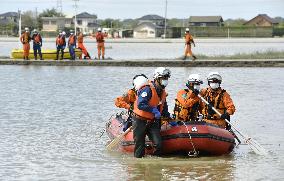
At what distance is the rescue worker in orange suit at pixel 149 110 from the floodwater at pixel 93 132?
17.9 inches

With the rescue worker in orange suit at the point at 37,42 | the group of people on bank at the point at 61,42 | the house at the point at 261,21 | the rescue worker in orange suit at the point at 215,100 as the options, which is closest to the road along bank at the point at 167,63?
the group of people on bank at the point at 61,42

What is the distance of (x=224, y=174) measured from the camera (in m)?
11.8

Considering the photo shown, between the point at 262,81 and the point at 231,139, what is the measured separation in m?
16.1

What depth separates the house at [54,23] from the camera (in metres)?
137

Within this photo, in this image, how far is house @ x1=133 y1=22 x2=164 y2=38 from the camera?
127 metres

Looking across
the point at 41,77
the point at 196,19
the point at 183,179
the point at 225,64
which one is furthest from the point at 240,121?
the point at 196,19

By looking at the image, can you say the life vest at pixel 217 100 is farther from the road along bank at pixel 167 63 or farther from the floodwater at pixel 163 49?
the floodwater at pixel 163 49

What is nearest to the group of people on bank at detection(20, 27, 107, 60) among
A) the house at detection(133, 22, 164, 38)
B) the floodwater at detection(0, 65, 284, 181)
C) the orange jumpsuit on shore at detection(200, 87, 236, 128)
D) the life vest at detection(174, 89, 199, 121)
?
the floodwater at detection(0, 65, 284, 181)

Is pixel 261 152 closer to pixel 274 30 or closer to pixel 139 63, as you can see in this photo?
pixel 139 63

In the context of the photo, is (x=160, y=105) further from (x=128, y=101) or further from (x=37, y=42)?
(x=37, y=42)

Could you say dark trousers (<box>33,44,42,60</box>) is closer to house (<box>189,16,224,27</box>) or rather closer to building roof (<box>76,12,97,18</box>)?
house (<box>189,16,224,27</box>)

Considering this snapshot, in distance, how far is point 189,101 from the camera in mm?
12977

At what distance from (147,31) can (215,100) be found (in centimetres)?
12070

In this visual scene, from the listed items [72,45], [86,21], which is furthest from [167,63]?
[86,21]
